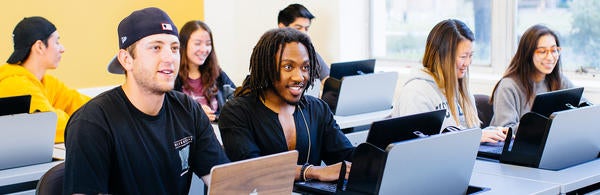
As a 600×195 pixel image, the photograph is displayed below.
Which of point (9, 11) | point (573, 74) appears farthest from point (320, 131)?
point (9, 11)

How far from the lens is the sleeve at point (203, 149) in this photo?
2.25m

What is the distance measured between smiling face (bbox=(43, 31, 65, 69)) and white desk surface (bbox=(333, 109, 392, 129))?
55.2 inches

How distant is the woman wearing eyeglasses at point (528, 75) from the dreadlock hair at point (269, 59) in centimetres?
137

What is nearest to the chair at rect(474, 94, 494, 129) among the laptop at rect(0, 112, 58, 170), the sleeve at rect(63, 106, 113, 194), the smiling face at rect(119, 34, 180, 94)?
the laptop at rect(0, 112, 58, 170)

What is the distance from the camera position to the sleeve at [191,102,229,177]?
2.25 meters

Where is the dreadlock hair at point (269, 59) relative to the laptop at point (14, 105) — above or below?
above

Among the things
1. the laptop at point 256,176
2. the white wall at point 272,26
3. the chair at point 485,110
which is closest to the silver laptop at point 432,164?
the laptop at point 256,176

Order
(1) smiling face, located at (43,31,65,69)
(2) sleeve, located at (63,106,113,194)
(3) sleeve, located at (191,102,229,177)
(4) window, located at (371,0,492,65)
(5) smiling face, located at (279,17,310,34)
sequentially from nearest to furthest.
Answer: (2) sleeve, located at (63,106,113,194) → (3) sleeve, located at (191,102,229,177) → (1) smiling face, located at (43,31,65,69) → (4) window, located at (371,0,492,65) → (5) smiling face, located at (279,17,310,34)

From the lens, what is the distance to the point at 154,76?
2080 millimetres

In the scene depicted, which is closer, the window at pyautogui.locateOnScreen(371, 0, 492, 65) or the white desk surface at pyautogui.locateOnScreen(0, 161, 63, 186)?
the white desk surface at pyautogui.locateOnScreen(0, 161, 63, 186)

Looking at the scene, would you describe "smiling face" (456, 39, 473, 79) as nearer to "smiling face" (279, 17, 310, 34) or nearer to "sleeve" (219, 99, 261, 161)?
"sleeve" (219, 99, 261, 161)

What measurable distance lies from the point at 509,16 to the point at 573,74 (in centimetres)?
56

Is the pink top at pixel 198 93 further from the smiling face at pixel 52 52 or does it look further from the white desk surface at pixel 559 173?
the white desk surface at pixel 559 173

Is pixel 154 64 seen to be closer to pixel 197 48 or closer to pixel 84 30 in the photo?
pixel 197 48
